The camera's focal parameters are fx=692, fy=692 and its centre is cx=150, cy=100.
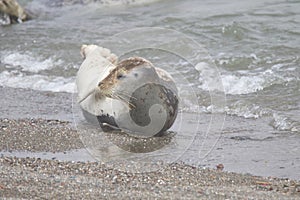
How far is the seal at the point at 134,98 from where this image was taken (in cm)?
571

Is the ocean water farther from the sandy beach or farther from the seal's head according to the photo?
the seal's head

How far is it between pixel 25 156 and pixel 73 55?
5.44 m

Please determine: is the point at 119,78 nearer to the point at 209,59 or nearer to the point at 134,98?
the point at 134,98

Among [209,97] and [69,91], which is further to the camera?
[69,91]

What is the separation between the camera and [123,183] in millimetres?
4574

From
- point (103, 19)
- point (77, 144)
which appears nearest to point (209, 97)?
point (77, 144)

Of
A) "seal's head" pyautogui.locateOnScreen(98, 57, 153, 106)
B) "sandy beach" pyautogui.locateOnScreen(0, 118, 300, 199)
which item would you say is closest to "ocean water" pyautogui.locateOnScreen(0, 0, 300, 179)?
"sandy beach" pyautogui.locateOnScreen(0, 118, 300, 199)

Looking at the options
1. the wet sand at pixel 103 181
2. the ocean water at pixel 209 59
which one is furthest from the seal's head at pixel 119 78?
the ocean water at pixel 209 59

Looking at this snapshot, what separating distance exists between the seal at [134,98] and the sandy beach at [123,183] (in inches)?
28.4

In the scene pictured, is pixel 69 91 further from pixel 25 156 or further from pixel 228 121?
pixel 25 156

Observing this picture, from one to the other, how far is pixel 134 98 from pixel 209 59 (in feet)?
14.1

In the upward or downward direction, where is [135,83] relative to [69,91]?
upward

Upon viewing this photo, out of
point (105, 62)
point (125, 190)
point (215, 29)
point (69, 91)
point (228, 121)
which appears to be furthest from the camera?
point (215, 29)

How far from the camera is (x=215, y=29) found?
11406 millimetres
